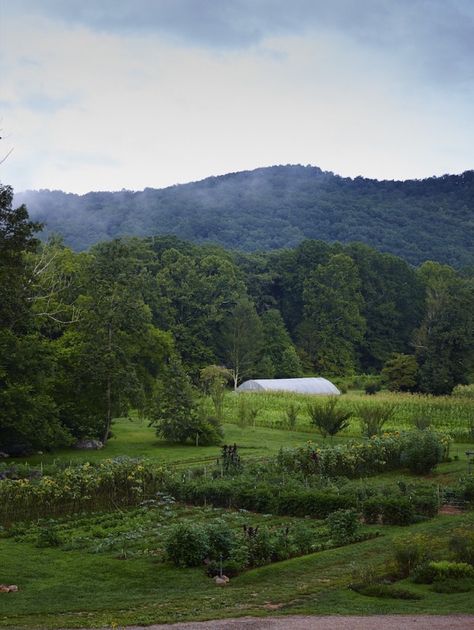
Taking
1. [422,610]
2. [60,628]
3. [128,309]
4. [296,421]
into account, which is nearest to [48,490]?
[60,628]

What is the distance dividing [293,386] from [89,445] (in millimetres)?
29107

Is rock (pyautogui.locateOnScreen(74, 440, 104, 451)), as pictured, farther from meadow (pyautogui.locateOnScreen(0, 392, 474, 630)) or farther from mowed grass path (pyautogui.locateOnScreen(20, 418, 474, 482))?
meadow (pyautogui.locateOnScreen(0, 392, 474, 630))

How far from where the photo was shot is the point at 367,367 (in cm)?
8244

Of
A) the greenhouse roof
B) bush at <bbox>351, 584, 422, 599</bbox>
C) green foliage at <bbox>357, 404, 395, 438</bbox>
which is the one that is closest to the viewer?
bush at <bbox>351, 584, 422, 599</bbox>

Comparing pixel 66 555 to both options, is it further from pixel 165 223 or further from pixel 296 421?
pixel 165 223

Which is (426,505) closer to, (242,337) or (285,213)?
(242,337)

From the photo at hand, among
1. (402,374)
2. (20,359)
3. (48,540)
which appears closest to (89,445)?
(20,359)

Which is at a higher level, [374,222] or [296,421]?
[374,222]

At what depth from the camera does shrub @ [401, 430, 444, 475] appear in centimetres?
2556

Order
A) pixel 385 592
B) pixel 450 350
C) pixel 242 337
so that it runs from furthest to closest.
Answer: pixel 242 337 → pixel 450 350 → pixel 385 592

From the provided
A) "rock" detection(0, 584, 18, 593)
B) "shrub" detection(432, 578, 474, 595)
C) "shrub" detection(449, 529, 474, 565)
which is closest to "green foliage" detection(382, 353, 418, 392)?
"shrub" detection(449, 529, 474, 565)

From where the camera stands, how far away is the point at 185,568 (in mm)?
14484

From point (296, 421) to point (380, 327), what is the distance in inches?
1728

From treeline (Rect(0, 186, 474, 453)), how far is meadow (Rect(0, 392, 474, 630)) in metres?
6.94
